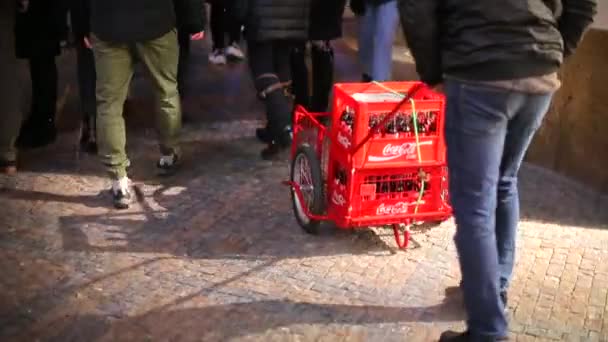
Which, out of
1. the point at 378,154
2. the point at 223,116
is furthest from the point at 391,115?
the point at 223,116

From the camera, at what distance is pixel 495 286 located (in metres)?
3.05

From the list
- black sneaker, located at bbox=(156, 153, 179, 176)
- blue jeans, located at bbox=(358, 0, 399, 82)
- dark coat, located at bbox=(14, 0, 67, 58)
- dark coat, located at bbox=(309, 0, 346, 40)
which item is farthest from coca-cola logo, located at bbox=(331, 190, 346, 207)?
dark coat, located at bbox=(14, 0, 67, 58)

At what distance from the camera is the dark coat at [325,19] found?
577 cm

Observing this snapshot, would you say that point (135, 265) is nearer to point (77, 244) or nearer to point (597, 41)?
point (77, 244)

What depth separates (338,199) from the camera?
421cm

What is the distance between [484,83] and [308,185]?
1.80 meters

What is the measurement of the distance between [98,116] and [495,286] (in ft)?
9.45

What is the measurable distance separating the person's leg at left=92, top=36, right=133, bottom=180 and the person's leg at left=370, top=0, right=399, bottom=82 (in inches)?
74.2

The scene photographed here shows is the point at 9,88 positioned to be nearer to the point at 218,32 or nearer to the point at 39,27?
the point at 39,27

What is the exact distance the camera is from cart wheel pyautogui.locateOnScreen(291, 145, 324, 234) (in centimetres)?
433

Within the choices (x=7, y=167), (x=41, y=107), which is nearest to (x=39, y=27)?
(x=41, y=107)

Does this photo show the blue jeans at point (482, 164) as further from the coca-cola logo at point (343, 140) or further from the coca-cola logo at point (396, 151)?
the coca-cola logo at point (343, 140)

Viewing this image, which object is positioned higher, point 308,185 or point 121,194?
point 308,185

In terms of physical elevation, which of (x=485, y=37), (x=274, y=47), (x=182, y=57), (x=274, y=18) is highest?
(x=485, y=37)
